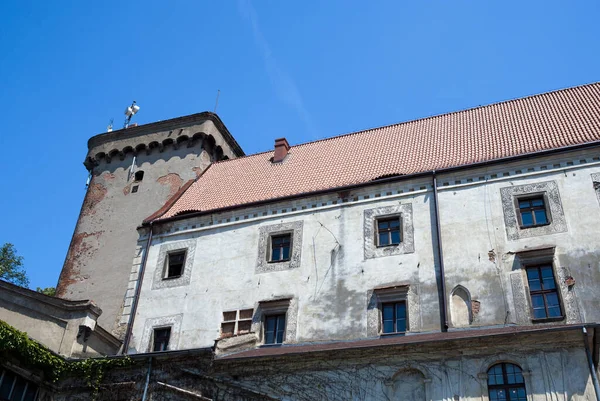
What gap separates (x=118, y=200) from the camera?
32.0 meters

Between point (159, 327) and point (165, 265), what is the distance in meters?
2.70

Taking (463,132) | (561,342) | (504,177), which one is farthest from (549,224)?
(463,132)

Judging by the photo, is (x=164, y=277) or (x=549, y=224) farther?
(x=164, y=277)

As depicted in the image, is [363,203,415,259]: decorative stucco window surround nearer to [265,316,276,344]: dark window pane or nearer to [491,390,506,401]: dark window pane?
[265,316,276,344]: dark window pane

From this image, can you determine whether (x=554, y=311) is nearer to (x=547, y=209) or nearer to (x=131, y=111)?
(x=547, y=209)

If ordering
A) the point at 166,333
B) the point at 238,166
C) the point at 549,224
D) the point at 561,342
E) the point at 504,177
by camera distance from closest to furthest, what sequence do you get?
the point at 561,342, the point at 549,224, the point at 504,177, the point at 166,333, the point at 238,166

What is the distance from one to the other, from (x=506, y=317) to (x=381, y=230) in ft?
17.9

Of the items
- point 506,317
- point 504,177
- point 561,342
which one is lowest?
point 561,342

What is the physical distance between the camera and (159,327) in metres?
24.4

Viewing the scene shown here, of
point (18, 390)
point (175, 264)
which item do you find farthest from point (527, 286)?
point (18, 390)

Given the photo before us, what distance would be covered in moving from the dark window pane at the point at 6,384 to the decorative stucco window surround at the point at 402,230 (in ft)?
40.1

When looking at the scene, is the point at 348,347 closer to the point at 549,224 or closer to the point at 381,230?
the point at 381,230

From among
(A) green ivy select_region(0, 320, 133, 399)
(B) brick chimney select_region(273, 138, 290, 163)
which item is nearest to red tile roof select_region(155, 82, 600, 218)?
(B) brick chimney select_region(273, 138, 290, 163)

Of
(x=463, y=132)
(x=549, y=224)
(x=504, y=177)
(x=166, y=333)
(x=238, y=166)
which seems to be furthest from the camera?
(x=238, y=166)
